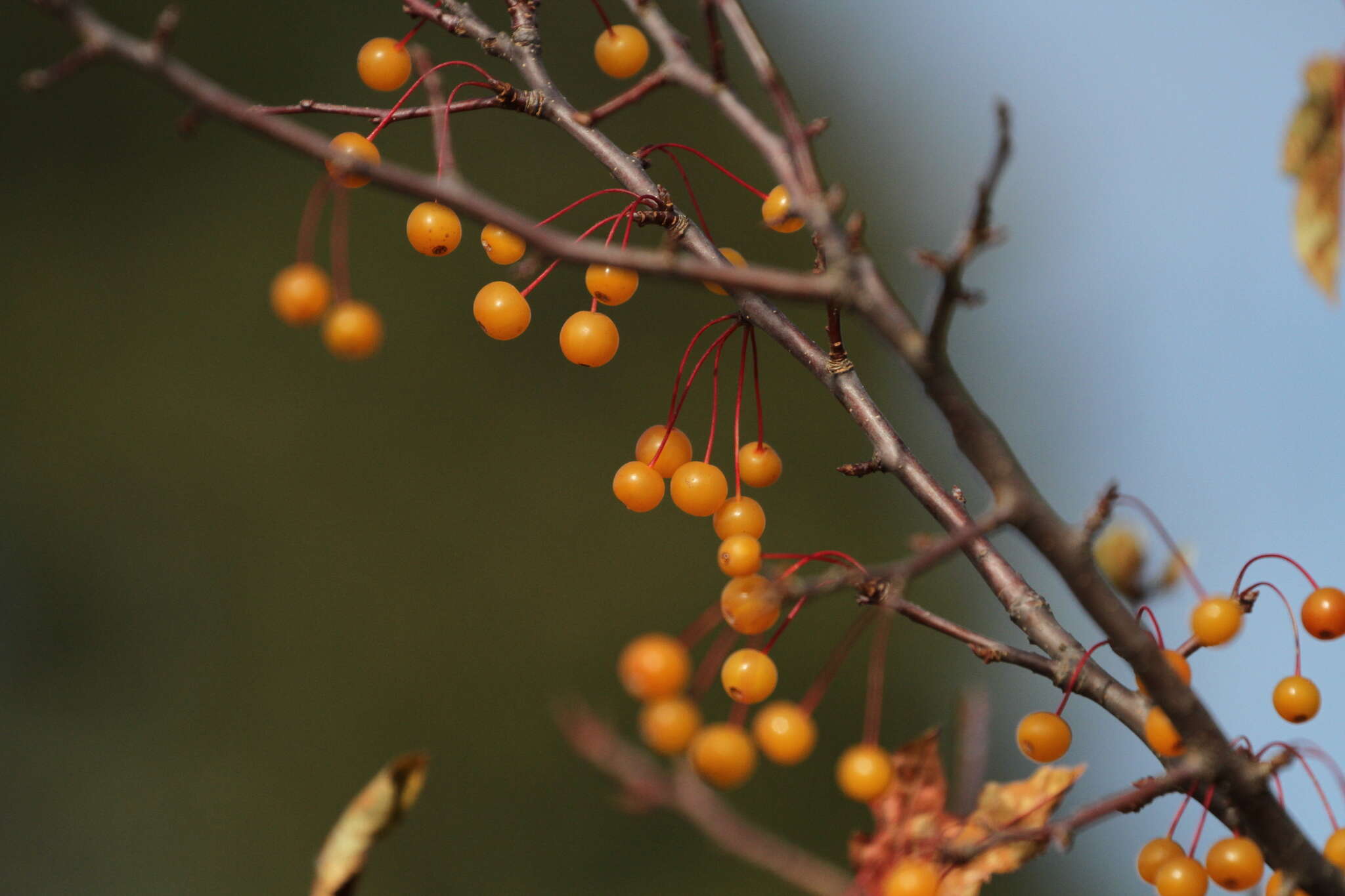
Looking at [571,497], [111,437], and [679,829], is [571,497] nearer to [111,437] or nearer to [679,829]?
[679,829]

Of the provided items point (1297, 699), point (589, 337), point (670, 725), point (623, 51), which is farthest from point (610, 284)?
point (1297, 699)

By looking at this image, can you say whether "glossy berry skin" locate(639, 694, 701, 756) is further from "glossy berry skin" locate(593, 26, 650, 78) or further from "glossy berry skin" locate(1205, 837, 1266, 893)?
"glossy berry skin" locate(593, 26, 650, 78)

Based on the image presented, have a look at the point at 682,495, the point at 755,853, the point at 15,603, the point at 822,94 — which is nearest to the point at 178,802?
the point at 15,603

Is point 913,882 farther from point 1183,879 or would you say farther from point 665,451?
point 665,451

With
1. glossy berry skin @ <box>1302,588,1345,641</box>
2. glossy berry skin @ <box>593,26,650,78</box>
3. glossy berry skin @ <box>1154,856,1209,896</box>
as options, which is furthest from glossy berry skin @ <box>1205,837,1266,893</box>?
glossy berry skin @ <box>593,26,650,78</box>

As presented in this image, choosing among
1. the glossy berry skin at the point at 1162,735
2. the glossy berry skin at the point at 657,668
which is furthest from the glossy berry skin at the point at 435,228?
the glossy berry skin at the point at 1162,735

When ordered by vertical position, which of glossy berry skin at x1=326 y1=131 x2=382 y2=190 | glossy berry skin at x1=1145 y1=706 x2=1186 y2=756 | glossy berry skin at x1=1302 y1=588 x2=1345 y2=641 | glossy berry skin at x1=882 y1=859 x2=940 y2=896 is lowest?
glossy berry skin at x1=882 y1=859 x2=940 y2=896

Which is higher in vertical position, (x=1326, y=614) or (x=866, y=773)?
(x=1326, y=614)
